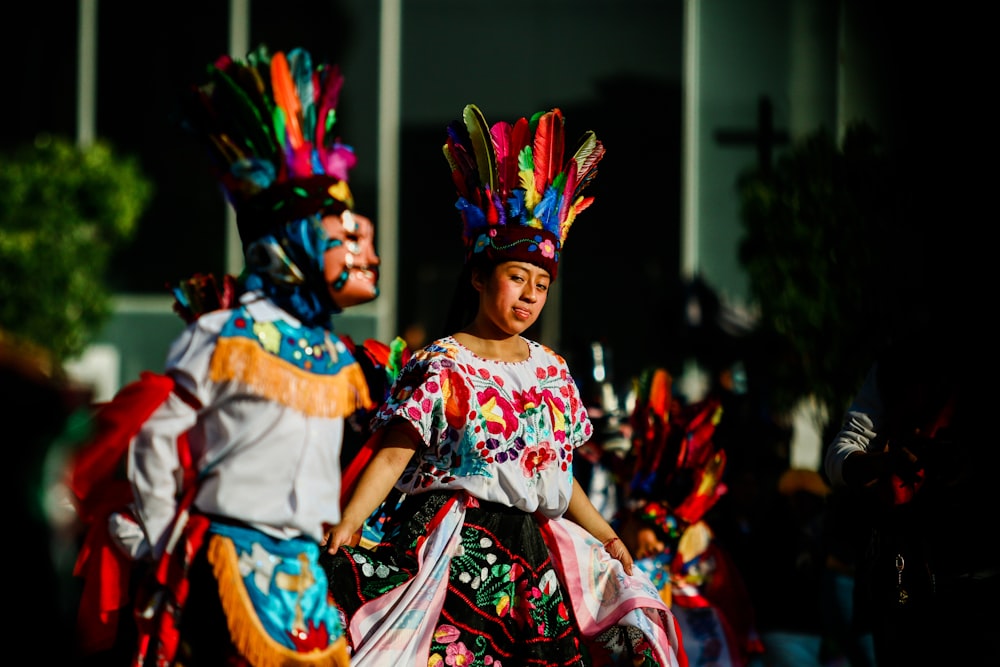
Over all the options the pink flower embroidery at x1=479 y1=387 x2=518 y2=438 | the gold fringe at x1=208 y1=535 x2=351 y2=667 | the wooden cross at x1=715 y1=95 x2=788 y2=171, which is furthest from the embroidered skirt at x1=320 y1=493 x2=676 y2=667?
the wooden cross at x1=715 y1=95 x2=788 y2=171

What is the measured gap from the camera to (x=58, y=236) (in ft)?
44.9

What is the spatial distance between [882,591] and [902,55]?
7.69 m

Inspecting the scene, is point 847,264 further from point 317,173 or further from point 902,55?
point 317,173

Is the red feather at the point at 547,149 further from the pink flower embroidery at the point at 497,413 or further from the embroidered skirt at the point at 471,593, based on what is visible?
the embroidered skirt at the point at 471,593

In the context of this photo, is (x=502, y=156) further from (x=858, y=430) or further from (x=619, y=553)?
(x=858, y=430)

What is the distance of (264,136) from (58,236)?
10.8 m

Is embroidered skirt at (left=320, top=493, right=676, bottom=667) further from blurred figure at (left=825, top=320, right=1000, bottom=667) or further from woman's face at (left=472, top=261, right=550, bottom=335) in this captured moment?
blurred figure at (left=825, top=320, right=1000, bottom=667)

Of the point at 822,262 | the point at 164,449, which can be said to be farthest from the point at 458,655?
the point at 822,262

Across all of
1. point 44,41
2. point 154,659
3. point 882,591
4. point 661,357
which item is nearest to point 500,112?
point 661,357

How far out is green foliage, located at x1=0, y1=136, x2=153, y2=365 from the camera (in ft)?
43.9

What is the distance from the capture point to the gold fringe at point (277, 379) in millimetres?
3438

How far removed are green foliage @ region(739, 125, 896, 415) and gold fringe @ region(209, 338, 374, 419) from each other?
6613 mm

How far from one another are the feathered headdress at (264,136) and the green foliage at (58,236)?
9982mm

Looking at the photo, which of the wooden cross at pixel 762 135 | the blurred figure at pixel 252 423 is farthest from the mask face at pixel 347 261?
the wooden cross at pixel 762 135
